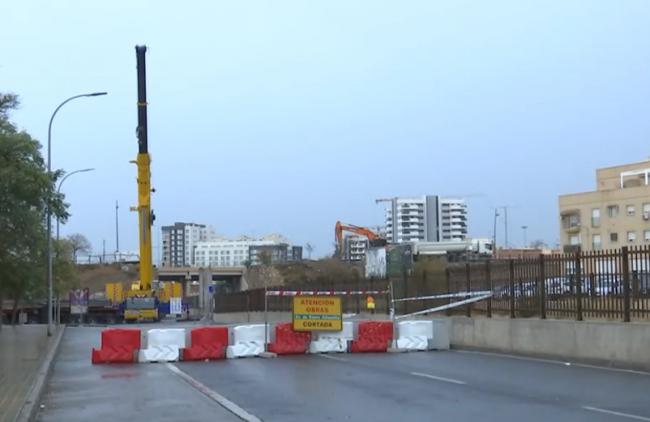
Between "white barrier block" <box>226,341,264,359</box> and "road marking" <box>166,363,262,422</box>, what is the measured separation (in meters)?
3.28

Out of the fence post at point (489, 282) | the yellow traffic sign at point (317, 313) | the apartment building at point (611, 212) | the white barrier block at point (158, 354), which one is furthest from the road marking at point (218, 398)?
the apartment building at point (611, 212)

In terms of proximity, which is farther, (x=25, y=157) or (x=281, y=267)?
(x=281, y=267)

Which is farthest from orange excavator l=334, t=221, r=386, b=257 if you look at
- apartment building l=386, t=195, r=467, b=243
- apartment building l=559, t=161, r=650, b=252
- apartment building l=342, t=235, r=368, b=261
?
apartment building l=386, t=195, r=467, b=243

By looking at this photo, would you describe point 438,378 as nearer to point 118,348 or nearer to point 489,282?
point 489,282

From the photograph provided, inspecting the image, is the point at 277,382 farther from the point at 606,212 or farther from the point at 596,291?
the point at 606,212

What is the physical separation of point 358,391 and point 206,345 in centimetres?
859

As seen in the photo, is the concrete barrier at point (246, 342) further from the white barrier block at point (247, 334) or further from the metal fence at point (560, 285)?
the metal fence at point (560, 285)

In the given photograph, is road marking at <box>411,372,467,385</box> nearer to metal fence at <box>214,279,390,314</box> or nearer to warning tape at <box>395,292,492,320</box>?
warning tape at <box>395,292,492,320</box>

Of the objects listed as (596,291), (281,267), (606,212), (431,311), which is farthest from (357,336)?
(281,267)

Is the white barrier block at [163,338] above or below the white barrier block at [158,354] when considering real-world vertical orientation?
above

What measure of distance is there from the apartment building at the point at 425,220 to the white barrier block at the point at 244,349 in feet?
470

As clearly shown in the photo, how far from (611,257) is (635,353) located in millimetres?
2227

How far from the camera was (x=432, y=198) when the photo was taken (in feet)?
586

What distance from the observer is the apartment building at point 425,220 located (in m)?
171
